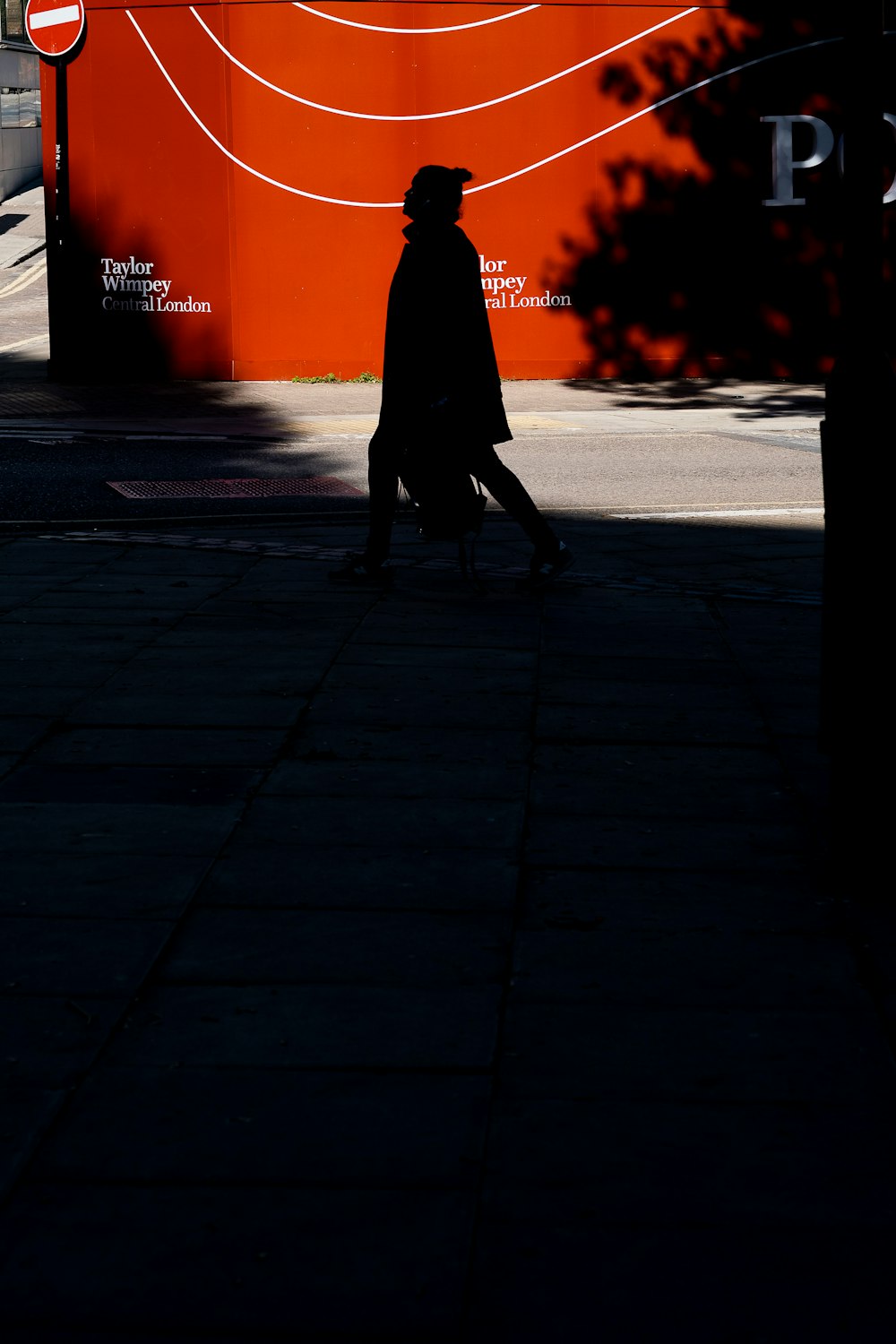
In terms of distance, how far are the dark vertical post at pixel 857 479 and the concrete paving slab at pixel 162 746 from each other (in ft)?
5.53

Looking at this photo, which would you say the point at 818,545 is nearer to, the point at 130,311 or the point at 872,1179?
the point at 872,1179

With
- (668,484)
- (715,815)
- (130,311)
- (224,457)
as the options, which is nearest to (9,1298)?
(715,815)

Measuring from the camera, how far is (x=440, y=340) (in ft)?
23.7

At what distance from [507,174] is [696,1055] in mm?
17479

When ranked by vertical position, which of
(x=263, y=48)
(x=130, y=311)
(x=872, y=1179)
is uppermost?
(x=263, y=48)

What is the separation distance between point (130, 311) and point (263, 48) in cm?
318

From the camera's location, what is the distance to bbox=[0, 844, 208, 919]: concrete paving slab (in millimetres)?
3639

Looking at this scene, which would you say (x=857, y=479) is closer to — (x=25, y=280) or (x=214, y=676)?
(x=214, y=676)

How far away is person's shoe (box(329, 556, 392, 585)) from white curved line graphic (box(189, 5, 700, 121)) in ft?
41.3

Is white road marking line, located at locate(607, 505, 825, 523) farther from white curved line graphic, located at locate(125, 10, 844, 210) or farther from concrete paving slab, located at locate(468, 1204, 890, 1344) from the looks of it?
white curved line graphic, located at locate(125, 10, 844, 210)

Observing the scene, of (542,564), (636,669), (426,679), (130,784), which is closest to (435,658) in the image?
(426,679)

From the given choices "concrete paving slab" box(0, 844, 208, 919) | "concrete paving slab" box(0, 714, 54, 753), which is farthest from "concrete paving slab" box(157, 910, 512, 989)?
"concrete paving slab" box(0, 714, 54, 753)

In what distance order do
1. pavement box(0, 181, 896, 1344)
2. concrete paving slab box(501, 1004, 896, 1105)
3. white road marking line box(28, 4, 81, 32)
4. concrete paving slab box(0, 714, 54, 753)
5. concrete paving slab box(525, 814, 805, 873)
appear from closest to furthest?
pavement box(0, 181, 896, 1344) → concrete paving slab box(501, 1004, 896, 1105) → concrete paving slab box(525, 814, 805, 873) → concrete paving slab box(0, 714, 54, 753) → white road marking line box(28, 4, 81, 32)

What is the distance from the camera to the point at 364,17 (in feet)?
61.8
